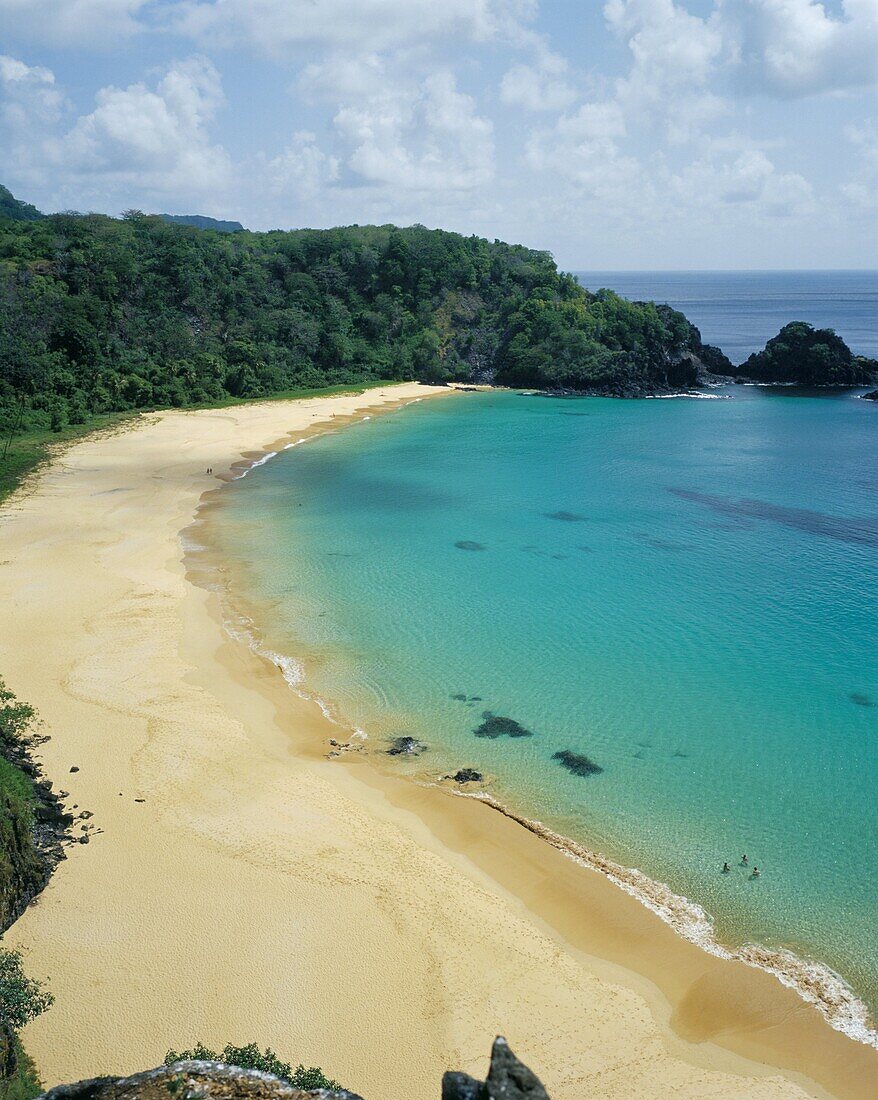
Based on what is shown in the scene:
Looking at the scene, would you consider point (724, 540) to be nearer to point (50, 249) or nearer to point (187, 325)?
point (187, 325)

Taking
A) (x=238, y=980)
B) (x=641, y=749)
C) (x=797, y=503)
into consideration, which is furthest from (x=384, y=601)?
(x=797, y=503)

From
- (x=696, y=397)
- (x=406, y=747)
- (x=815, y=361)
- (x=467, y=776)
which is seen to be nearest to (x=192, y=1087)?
(x=467, y=776)

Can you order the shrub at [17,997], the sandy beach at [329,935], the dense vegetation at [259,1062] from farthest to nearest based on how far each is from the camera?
the sandy beach at [329,935]
the shrub at [17,997]
the dense vegetation at [259,1062]

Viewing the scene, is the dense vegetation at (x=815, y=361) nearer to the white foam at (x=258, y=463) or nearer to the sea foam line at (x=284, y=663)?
the white foam at (x=258, y=463)

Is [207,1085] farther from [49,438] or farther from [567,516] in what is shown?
[49,438]

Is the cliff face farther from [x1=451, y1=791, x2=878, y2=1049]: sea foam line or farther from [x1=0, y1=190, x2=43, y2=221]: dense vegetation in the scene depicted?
[x1=0, y1=190, x2=43, y2=221]: dense vegetation

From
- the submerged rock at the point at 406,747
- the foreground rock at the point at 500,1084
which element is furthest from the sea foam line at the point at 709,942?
the foreground rock at the point at 500,1084

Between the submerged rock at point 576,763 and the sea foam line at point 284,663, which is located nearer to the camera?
the submerged rock at point 576,763

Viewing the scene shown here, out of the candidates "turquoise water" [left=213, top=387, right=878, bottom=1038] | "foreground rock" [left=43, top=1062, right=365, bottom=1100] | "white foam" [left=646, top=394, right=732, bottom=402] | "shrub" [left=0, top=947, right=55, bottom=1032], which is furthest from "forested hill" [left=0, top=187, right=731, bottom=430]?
"foreground rock" [left=43, top=1062, right=365, bottom=1100]
